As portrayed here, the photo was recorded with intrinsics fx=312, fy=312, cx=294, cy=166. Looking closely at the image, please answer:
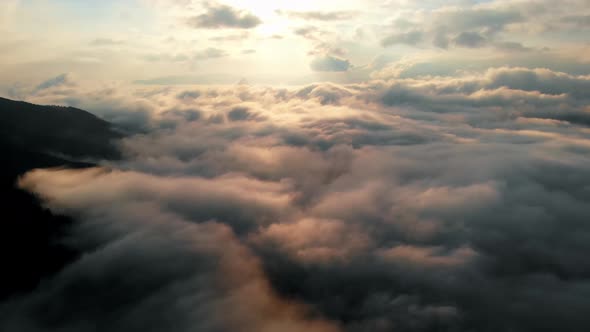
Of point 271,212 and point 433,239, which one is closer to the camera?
point 433,239

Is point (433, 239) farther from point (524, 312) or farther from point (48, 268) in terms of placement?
point (48, 268)

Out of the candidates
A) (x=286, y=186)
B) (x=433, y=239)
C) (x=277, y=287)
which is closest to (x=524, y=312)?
(x=433, y=239)

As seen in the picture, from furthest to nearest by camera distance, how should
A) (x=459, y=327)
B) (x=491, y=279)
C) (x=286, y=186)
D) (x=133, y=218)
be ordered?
(x=286, y=186) → (x=133, y=218) → (x=491, y=279) → (x=459, y=327)

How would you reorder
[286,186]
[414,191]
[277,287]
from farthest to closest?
[286,186]
[414,191]
[277,287]

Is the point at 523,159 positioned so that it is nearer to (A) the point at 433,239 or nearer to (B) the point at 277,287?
(A) the point at 433,239

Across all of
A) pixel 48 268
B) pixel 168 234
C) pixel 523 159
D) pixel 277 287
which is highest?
pixel 523 159

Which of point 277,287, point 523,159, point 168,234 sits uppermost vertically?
point 523,159

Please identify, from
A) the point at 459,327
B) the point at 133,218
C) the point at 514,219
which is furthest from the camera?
the point at 133,218

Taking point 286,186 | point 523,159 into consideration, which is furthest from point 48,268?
point 523,159

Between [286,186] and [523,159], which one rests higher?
[523,159]
